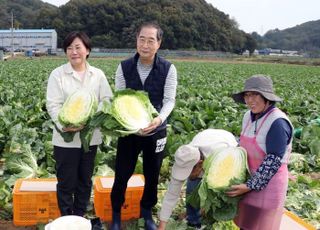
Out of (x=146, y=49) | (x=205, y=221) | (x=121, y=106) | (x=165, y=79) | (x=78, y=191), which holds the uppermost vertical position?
(x=146, y=49)

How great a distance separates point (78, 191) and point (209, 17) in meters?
82.0

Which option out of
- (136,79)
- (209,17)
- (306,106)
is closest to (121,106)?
(136,79)

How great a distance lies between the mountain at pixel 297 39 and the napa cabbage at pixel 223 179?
358 feet

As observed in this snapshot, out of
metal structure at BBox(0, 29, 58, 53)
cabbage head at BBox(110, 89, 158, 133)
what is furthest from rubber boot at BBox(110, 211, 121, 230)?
metal structure at BBox(0, 29, 58, 53)

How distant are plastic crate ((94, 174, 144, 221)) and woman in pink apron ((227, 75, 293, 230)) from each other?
1.37 m

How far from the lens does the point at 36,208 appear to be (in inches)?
157

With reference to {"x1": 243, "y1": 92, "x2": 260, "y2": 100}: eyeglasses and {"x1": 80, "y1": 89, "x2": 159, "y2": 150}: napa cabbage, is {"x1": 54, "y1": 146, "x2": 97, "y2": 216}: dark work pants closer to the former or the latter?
{"x1": 80, "y1": 89, "x2": 159, "y2": 150}: napa cabbage

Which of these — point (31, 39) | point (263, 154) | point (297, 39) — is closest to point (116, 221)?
point (263, 154)

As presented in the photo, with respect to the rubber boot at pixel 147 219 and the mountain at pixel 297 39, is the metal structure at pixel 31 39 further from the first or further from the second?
the rubber boot at pixel 147 219

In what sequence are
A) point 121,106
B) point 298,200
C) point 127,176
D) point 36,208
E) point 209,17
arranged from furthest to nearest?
1. point 209,17
2. point 298,200
3. point 36,208
4. point 127,176
5. point 121,106

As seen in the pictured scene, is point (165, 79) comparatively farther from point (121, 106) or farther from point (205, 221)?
point (205, 221)

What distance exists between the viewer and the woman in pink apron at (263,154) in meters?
2.78

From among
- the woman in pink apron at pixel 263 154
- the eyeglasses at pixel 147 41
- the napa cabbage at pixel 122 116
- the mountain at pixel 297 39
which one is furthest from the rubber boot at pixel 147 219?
the mountain at pixel 297 39

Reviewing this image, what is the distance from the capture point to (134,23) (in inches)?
2837
